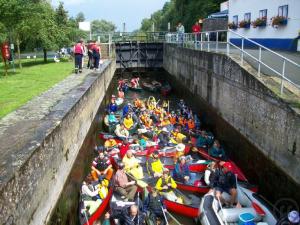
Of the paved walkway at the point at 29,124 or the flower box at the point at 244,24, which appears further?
the flower box at the point at 244,24

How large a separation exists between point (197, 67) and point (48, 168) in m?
13.4

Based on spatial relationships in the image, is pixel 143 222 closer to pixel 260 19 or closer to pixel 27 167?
pixel 27 167

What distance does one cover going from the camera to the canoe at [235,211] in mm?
8641

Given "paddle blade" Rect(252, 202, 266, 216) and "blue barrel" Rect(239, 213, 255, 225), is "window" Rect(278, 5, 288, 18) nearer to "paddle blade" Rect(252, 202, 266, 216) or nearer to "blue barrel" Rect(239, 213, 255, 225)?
"paddle blade" Rect(252, 202, 266, 216)

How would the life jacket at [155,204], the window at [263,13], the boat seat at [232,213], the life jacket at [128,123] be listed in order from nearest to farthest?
the boat seat at [232,213]
the life jacket at [155,204]
the life jacket at [128,123]
the window at [263,13]

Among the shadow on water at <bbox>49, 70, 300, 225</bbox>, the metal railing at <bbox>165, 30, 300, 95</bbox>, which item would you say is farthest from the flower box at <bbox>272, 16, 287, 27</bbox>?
the shadow on water at <bbox>49, 70, 300, 225</bbox>

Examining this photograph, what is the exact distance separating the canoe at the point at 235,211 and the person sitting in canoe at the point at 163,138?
17.7 feet

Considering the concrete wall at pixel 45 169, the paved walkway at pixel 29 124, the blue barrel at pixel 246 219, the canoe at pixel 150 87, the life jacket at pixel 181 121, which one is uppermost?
the paved walkway at pixel 29 124

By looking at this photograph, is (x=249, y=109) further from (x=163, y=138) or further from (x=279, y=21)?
(x=279, y=21)

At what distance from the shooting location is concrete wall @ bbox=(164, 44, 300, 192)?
8.95 metres

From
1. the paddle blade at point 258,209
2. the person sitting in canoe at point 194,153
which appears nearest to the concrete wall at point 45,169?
the person sitting in canoe at point 194,153

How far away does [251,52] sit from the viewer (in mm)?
16406

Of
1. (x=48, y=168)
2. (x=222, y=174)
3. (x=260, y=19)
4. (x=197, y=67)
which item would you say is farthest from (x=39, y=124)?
(x=260, y=19)

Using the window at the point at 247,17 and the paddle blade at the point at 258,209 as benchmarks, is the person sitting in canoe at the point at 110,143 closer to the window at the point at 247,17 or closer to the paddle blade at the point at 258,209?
the paddle blade at the point at 258,209
